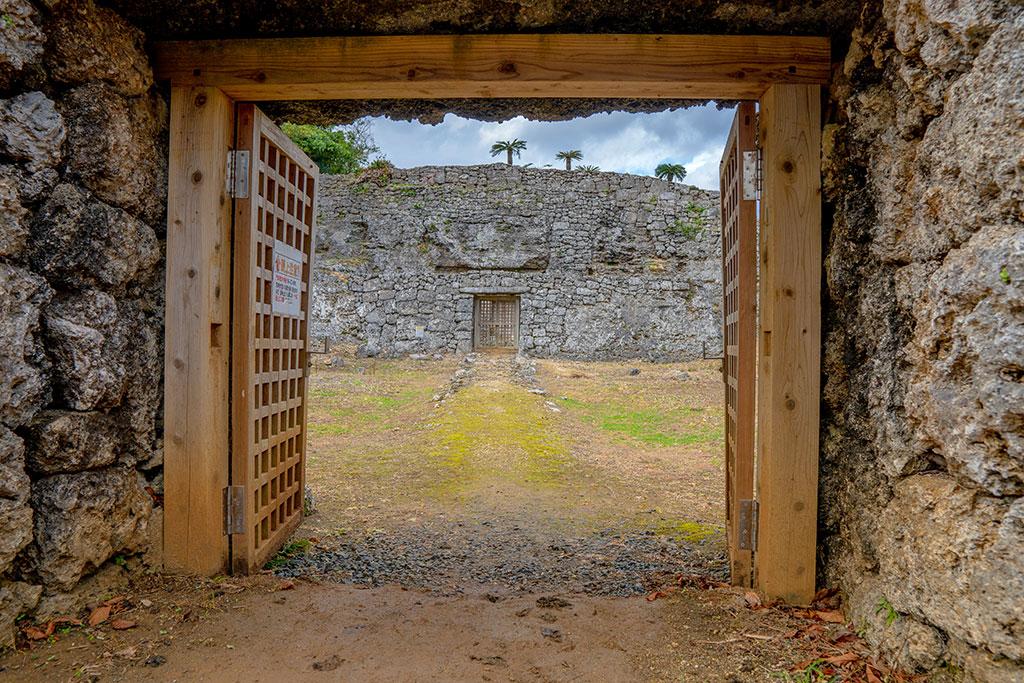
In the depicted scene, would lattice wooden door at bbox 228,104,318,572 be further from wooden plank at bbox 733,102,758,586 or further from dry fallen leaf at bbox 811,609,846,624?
dry fallen leaf at bbox 811,609,846,624

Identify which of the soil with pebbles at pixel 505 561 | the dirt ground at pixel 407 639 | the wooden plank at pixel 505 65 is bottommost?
the soil with pebbles at pixel 505 561

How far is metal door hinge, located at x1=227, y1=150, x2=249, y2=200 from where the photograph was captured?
3229 millimetres

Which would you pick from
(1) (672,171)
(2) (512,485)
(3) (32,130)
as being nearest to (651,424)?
(2) (512,485)

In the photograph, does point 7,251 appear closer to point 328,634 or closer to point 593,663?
point 328,634

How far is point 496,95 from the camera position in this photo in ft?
10.4

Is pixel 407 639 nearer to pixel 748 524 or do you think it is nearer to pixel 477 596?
pixel 477 596

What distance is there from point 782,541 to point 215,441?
2767mm

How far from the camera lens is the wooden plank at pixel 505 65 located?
292 centimetres

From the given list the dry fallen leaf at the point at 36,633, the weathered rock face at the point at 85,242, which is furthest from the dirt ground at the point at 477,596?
the weathered rock face at the point at 85,242

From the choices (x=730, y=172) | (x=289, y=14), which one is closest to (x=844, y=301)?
(x=730, y=172)

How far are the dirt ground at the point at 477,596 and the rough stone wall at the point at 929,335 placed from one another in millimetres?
482

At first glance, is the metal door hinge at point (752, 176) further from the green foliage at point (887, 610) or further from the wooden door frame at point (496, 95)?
the green foliage at point (887, 610)

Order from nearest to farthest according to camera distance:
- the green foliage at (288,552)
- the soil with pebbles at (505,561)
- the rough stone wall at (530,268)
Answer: the soil with pebbles at (505,561), the green foliage at (288,552), the rough stone wall at (530,268)

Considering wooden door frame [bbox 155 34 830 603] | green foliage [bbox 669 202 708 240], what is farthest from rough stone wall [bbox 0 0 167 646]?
green foliage [bbox 669 202 708 240]
